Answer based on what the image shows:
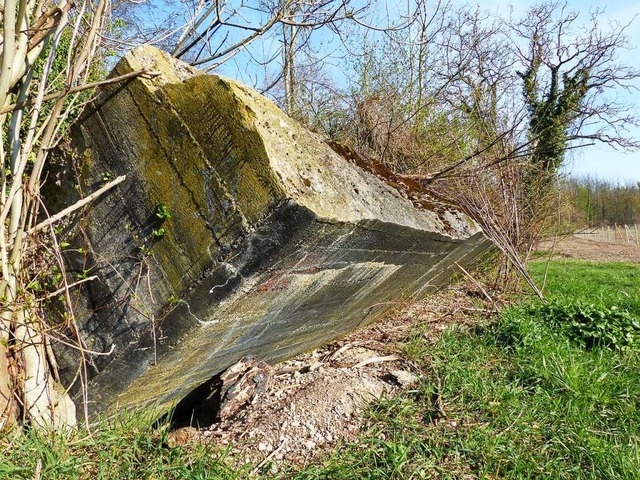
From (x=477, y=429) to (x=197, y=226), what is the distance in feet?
5.86

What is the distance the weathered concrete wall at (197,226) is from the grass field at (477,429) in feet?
1.30

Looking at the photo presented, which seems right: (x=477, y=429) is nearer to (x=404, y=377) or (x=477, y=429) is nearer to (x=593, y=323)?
(x=404, y=377)

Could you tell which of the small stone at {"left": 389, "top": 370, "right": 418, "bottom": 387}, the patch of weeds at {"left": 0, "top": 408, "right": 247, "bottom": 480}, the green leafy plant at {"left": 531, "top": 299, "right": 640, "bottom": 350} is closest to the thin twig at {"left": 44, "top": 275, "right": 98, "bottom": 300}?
the patch of weeds at {"left": 0, "top": 408, "right": 247, "bottom": 480}

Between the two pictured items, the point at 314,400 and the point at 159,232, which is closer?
the point at 159,232

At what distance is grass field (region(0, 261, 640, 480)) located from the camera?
87.4 inches

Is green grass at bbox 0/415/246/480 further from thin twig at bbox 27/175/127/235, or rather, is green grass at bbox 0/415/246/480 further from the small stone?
the small stone

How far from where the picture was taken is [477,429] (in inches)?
108

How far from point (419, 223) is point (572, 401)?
4.60 feet

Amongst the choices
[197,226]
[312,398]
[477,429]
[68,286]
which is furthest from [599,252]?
[68,286]

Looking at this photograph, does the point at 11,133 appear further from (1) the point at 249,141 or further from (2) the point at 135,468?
(2) the point at 135,468

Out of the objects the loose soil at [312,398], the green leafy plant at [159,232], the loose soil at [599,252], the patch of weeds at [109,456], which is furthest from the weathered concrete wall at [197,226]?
the loose soil at [599,252]

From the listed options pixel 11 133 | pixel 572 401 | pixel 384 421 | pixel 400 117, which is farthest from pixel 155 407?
pixel 400 117

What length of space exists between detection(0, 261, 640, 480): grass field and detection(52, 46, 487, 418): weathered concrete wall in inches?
15.6

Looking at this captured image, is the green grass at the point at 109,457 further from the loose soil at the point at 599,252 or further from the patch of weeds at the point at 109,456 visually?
the loose soil at the point at 599,252
